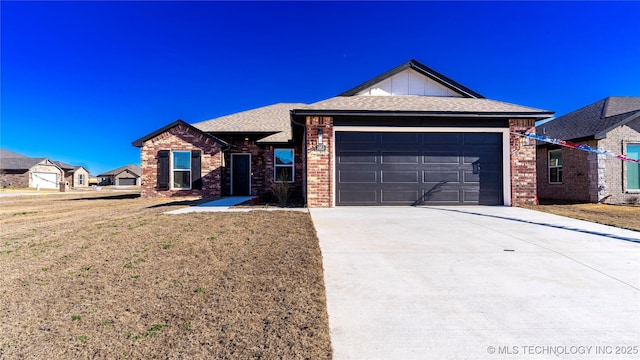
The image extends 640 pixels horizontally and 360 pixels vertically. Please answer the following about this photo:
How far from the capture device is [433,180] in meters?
9.14

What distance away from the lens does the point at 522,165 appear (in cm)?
906

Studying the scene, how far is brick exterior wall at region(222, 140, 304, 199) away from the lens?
1368cm

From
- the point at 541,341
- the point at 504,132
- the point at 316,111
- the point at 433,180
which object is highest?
the point at 316,111

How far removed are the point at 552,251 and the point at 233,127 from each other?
1309 cm

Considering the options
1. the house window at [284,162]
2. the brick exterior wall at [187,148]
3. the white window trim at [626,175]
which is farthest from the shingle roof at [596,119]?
the brick exterior wall at [187,148]

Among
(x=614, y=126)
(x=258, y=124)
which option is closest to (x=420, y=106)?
(x=258, y=124)

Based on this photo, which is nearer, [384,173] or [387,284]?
[387,284]

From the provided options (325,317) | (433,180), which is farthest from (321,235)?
(433,180)

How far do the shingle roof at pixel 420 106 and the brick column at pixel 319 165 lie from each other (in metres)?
0.48

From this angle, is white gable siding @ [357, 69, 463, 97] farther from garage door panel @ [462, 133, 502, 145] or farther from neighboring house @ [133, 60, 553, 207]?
garage door panel @ [462, 133, 502, 145]

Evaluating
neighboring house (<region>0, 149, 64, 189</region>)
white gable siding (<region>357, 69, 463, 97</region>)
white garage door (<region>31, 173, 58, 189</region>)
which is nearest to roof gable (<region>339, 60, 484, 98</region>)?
white gable siding (<region>357, 69, 463, 97</region>)

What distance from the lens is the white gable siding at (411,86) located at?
36.1ft

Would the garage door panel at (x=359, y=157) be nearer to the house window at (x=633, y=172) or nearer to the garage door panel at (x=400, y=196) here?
the garage door panel at (x=400, y=196)

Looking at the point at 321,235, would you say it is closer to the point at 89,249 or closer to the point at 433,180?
the point at 89,249
